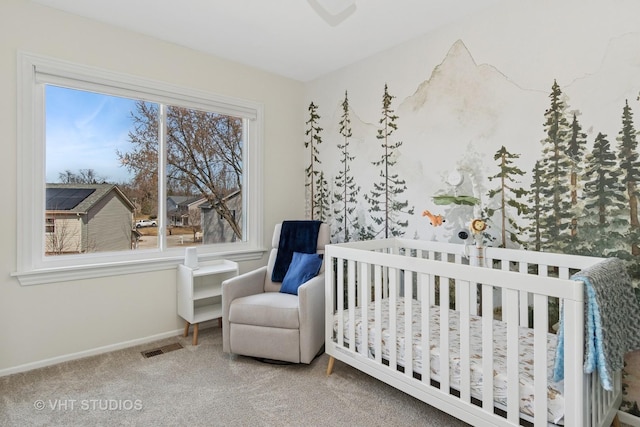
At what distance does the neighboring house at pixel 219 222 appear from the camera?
3248mm

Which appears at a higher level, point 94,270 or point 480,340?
point 94,270

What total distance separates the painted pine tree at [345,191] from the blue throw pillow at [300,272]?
603 millimetres

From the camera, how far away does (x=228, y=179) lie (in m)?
3.37

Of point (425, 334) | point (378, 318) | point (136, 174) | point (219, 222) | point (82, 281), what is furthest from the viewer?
point (219, 222)

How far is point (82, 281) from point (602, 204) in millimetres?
3355

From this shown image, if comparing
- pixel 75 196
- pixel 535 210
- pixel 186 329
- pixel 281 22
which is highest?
pixel 281 22

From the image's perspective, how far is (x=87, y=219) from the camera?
2641 mm

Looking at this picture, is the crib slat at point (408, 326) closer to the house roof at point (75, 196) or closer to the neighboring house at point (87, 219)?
the neighboring house at point (87, 219)

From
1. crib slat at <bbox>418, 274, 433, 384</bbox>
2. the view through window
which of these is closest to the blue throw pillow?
the view through window

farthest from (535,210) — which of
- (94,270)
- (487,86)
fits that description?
(94,270)

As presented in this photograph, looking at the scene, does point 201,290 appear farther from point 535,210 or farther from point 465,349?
point 535,210

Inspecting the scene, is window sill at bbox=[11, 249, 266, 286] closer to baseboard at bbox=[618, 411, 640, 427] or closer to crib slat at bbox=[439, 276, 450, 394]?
crib slat at bbox=[439, 276, 450, 394]

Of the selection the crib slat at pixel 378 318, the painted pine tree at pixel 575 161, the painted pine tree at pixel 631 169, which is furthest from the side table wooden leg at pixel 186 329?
the painted pine tree at pixel 631 169

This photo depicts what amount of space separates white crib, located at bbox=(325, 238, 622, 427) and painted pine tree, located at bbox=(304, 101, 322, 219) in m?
1.30
